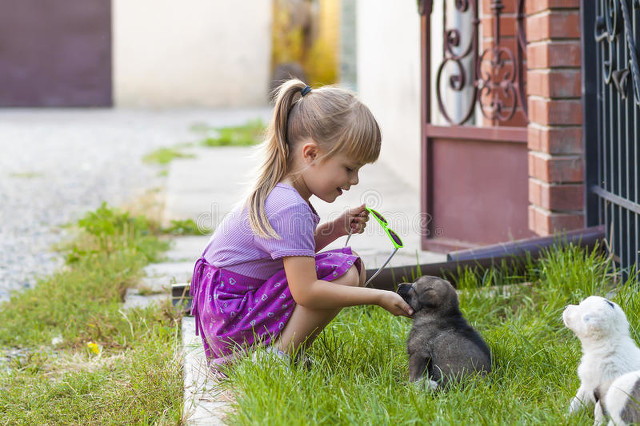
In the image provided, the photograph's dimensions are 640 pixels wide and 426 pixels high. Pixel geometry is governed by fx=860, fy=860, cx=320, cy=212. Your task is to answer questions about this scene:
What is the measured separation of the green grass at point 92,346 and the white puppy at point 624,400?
1.29 meters

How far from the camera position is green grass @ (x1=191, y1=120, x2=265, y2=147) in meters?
11.8

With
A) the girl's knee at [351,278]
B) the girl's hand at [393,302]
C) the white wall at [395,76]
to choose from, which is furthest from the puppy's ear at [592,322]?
the white wall at [395,76]

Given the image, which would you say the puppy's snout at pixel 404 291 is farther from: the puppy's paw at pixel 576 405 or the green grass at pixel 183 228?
the green grass at pixel 183 228

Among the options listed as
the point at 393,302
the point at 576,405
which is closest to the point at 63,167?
the point at 393,302

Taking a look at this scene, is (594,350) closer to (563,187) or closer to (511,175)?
(563,187)

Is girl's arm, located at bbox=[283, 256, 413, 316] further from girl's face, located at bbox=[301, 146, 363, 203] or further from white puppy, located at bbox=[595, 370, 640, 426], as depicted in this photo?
white puppy, located at bbox=[595, 370, 640, 426]

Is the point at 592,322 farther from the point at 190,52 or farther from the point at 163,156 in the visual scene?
the point at 190,52

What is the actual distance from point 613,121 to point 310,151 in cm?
174

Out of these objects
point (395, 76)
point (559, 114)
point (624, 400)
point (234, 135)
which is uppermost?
point (395, 76)

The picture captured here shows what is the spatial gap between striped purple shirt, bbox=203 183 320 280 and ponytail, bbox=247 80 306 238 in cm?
4

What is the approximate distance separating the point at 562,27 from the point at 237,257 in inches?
86.3

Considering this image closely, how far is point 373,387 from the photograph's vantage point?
256 cm

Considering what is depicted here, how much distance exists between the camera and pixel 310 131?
280cm

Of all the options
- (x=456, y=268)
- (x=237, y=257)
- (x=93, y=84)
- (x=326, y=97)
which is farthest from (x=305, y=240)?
(x=93, y=84)
